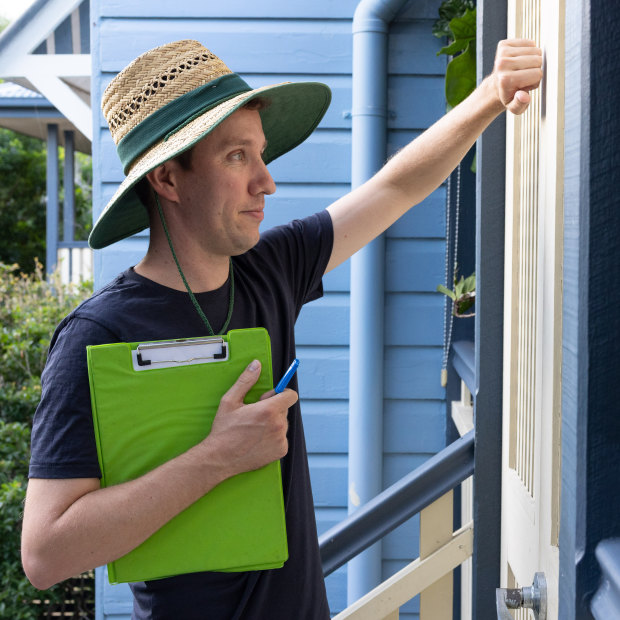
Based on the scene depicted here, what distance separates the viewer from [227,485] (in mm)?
1303

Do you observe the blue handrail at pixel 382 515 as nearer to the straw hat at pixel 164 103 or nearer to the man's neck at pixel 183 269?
the man's neck at pixel 183 269

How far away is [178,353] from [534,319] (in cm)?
56

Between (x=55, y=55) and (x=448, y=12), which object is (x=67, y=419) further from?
(x=55, y=55)

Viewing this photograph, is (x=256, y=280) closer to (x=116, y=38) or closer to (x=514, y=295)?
(x=514, y=295)

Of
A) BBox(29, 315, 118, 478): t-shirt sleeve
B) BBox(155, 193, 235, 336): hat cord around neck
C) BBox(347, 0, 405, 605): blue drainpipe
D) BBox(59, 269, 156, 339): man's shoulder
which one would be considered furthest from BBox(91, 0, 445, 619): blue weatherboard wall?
BBox(29, 315, 118, 478): t-shirt sleeve

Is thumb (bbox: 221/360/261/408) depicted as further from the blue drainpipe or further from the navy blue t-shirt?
the blue drainpipe

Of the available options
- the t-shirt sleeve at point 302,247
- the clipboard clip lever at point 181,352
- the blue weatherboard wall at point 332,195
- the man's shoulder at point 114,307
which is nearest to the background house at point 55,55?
the blue weatherboard wall at point 332,195

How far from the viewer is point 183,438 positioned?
129 centimetres

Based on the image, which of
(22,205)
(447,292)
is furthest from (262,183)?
(22,205)

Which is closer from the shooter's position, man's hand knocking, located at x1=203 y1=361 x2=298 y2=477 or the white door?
the white door

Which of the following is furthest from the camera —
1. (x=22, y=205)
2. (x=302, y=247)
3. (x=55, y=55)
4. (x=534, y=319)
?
(x=22, y=205)

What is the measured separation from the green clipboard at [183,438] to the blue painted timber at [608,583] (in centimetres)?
63

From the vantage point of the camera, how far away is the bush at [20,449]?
14.2 ft

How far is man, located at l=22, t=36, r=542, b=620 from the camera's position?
1.23 meters
